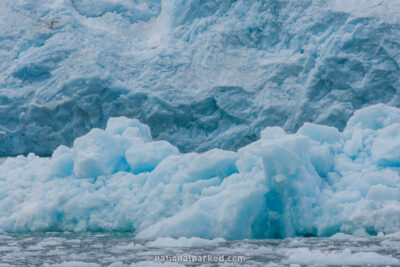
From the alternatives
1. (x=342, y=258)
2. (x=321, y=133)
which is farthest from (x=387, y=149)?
(x=342, y=258)

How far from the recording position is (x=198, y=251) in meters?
3.89

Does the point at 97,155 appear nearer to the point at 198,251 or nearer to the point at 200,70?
the point at 198,251

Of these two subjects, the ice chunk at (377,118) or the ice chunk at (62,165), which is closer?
the ice chunk at (377,118)

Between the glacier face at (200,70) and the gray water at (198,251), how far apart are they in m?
5.43

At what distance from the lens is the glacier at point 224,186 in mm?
4727

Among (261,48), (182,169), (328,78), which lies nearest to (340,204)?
(182,169)

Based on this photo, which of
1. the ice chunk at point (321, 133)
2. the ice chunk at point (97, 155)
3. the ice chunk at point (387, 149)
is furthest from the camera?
the ice chunk at point (97, 155)

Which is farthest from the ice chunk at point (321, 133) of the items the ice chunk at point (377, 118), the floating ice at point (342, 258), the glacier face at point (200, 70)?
the glacier face at point (200, 70)

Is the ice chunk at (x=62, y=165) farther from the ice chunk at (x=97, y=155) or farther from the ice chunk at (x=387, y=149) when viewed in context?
the ice chunk at (x=387, y=149)

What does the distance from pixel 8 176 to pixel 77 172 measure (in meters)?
1.32

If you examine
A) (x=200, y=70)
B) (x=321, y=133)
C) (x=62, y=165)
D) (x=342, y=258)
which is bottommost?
(x=342, y=258)

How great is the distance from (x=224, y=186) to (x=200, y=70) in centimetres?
570

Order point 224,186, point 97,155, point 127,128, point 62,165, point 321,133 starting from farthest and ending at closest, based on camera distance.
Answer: point 127,128, point 62,165, point 97,155, point 321,133, point 224,186

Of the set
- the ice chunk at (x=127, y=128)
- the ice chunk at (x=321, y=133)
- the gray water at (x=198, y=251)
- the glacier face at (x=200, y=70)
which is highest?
the glacier face at (x=200, y=70)
